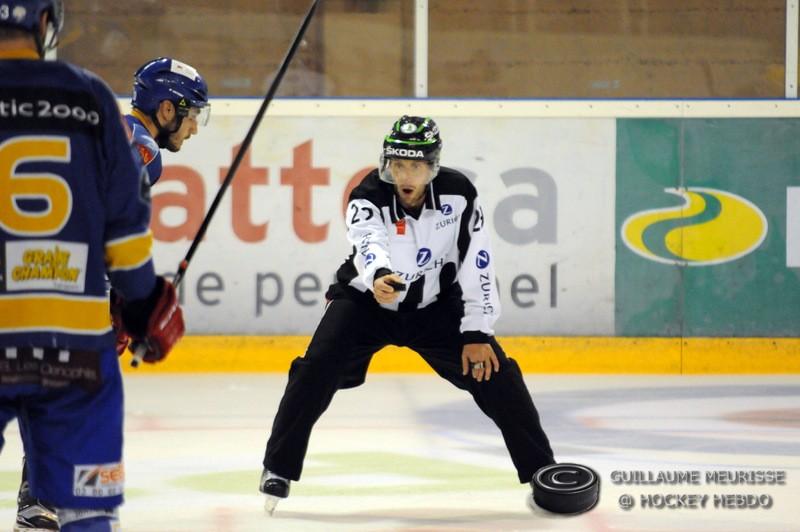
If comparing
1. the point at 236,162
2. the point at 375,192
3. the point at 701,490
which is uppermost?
the point at 236,162

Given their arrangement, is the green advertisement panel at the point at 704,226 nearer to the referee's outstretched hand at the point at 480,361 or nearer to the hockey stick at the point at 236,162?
the referee's outstretched hand at the point at 480,361

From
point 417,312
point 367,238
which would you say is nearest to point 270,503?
point 417,312

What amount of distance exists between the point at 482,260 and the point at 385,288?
0.36 m

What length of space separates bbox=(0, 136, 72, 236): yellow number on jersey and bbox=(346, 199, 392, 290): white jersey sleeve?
1795 millimetres

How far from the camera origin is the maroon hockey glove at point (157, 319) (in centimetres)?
266

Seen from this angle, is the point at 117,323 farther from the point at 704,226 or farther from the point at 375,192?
the point at 704,226

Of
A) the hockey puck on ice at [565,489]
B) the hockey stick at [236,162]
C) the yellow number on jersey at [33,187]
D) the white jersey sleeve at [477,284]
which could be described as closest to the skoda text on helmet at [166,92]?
the hockey stick at [236,162]

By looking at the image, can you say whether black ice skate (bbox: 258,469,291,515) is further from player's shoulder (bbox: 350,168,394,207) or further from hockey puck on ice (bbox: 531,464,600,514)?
player's shoulder (bbox: 350,168,394,207)

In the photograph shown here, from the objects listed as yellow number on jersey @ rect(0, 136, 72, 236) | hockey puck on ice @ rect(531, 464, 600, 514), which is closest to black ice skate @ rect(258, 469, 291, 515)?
hockey puck on ice @ rect(531, 464, 600, 514)

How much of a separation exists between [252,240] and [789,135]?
2.64 m

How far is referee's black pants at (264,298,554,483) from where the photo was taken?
434 centimetres

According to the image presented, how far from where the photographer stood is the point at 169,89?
412 cm

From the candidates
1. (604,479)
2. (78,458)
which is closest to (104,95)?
(78,458)

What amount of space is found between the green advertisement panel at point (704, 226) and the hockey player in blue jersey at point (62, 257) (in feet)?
17.6
